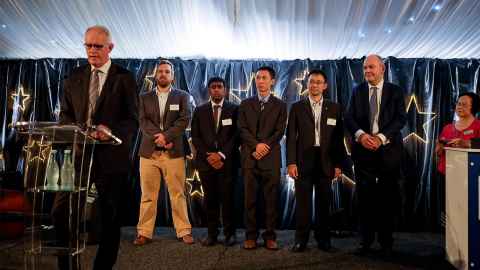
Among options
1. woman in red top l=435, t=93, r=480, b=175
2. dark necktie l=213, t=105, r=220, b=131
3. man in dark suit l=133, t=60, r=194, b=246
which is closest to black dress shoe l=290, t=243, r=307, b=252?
man in dark suit l=133, t=60, r=194, b=246

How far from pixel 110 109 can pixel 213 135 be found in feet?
5.97

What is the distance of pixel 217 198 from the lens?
3941 millimetres

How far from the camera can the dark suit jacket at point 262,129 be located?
370 centimetres

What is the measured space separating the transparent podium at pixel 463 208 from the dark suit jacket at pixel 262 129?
4.33 ft

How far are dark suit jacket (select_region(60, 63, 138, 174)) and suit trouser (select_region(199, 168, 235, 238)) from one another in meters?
1.66

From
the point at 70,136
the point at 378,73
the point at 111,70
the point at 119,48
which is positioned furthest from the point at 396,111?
the point at 119,48

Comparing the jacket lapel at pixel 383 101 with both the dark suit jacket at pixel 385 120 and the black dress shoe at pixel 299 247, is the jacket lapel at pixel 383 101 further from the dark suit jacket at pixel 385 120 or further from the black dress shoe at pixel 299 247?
the black dress shoe at pixel 299 247

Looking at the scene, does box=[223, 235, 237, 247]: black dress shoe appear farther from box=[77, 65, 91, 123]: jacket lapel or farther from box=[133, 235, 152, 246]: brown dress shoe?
box=[77, 65, 91, 123]: jacket lapel

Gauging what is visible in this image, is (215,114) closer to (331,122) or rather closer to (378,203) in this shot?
(331,122)

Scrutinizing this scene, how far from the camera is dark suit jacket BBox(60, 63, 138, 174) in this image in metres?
2.21

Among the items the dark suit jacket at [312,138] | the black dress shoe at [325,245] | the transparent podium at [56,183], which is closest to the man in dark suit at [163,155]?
the dark suit jacket at [312,138]

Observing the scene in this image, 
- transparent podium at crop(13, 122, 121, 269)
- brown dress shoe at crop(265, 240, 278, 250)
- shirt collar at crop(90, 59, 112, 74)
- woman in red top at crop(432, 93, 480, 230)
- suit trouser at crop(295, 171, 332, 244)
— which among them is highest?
shirt collar at crop(90, 59, 112, 74)

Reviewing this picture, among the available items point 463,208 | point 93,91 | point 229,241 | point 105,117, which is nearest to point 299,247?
point 229,241

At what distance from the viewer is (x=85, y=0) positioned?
385 cm
